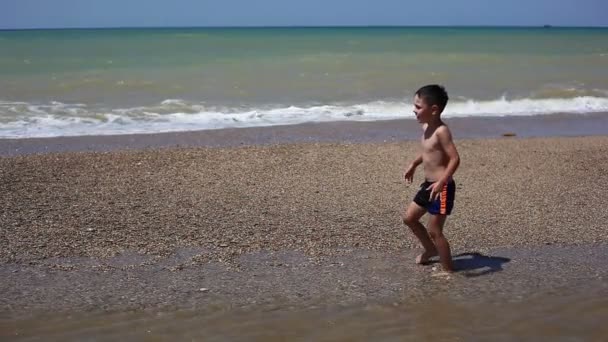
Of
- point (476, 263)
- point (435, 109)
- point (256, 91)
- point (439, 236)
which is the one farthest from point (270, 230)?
A: point (256, 91)

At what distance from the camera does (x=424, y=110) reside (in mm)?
4520

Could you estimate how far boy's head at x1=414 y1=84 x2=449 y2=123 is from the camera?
449cm

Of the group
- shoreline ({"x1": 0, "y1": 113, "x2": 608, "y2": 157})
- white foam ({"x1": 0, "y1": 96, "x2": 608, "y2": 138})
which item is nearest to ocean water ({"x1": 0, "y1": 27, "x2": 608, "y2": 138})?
white foam ({"x1": 0, "y1": 96, "x2": 608, "y2": 138})

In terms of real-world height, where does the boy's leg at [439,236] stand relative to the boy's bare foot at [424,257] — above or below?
above

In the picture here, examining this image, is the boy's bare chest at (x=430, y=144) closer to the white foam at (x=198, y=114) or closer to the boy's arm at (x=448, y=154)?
the boy's arm at (x=448, y=154)

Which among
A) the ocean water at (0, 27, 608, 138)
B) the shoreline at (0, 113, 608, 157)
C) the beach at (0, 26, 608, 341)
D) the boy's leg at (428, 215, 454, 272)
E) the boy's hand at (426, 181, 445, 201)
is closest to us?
the beach at (0, 26, 608, 341)

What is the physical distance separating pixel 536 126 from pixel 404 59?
48.4 feet

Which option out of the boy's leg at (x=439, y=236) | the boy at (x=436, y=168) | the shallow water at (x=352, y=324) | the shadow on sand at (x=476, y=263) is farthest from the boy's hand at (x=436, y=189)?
Answer: the shallow water at (x=352, y=324)

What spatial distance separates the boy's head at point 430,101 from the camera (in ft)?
14.7

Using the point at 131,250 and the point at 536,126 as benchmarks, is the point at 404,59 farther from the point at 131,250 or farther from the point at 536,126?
the point at 131,250

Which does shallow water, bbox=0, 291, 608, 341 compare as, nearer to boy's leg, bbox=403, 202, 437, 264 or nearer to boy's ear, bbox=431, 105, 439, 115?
boy's leg, bbox=403, 202, 437, 264

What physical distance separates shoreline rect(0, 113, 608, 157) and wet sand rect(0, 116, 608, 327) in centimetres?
117

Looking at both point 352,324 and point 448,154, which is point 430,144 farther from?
point 352,324

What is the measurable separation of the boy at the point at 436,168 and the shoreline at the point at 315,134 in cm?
515
